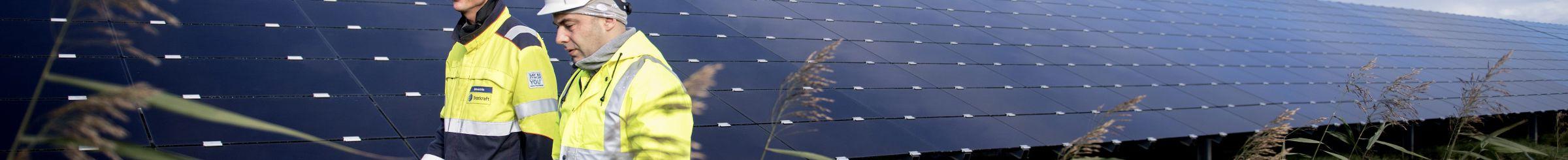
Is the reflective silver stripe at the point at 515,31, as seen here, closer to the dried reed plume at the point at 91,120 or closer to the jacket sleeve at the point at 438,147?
the jacket sleeve at the point at 438,147

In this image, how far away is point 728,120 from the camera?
6410 mm

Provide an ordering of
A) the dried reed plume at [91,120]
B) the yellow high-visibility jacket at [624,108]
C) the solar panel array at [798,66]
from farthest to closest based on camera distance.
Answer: the solar panel array at [798,66] < the yellow high-visibility jacket at [624,108] < the dried reed plume at [91,120]

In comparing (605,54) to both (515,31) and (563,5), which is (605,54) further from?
(515,31)

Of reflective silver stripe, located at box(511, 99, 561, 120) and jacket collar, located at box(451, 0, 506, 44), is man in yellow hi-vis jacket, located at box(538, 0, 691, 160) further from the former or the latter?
jacket collar, located at box(451, 0, 506, 44)

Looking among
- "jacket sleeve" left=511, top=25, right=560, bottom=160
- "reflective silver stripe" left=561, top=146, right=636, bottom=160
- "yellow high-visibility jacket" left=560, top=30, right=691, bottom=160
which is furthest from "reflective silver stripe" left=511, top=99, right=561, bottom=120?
"reflective silver stripe" left=561, top=146, right=636, bottom=160

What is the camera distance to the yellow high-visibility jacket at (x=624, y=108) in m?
2.44

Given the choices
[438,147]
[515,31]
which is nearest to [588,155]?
[515,31]

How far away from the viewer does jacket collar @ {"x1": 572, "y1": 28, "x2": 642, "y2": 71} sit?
283 cm

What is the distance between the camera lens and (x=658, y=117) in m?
2.41

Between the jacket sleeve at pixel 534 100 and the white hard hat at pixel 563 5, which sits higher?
the white hard hat at pixel 563 5

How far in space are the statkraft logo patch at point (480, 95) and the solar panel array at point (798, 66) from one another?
1.09 metres

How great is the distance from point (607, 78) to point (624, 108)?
0.13 meters

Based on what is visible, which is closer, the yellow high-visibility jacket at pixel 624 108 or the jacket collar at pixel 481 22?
the yellow high-visibility jacket at pixel 624 108

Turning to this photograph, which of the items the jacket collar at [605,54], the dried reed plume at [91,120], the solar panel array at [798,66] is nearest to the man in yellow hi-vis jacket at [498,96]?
the jacket collar at [605,54]
